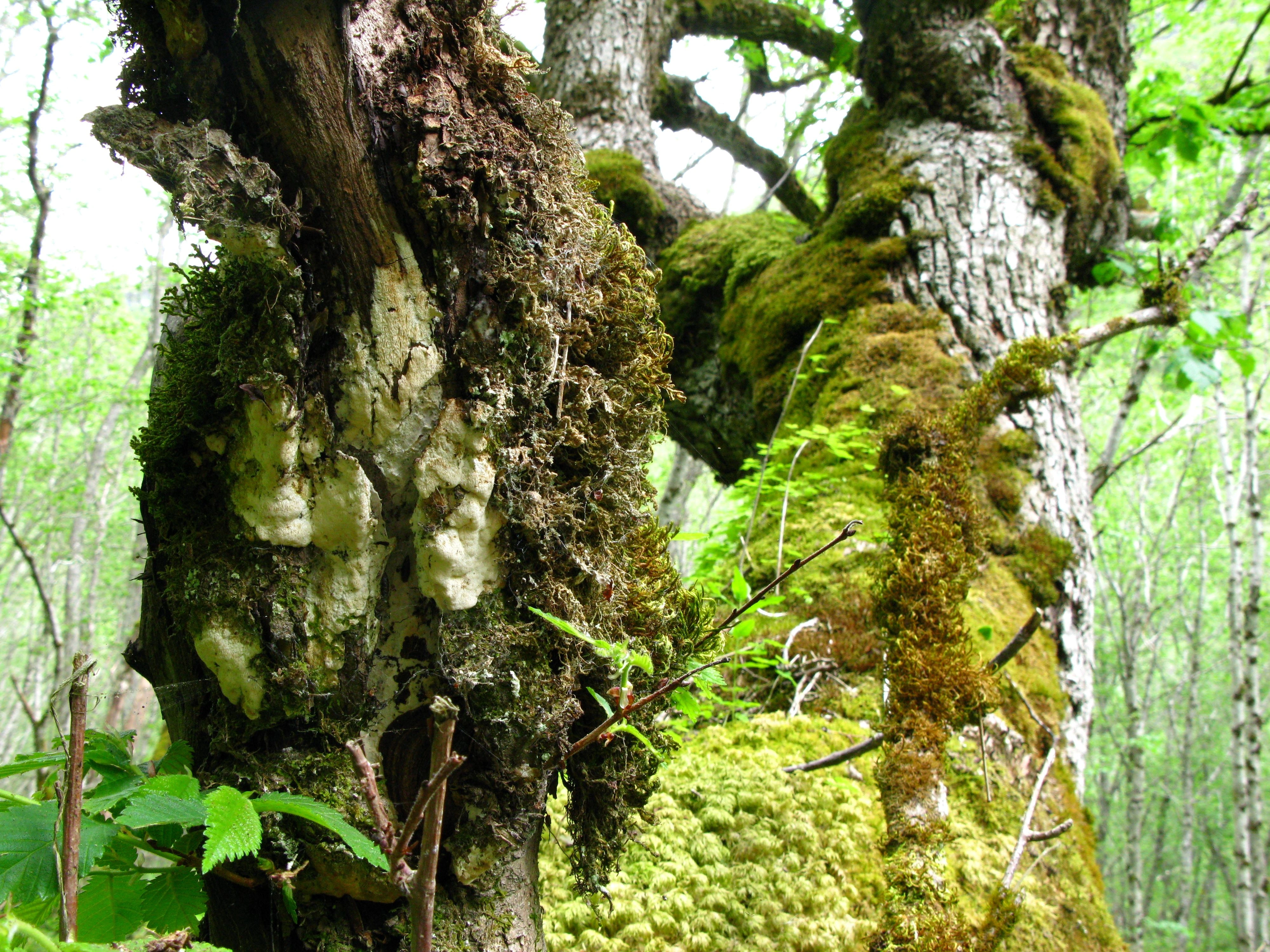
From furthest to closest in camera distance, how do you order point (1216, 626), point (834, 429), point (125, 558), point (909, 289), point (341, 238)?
point (1216, 626) → point (125, 558) → point (909, 289) → point (834, 429) → point (341, 238)

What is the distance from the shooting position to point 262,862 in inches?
40.6

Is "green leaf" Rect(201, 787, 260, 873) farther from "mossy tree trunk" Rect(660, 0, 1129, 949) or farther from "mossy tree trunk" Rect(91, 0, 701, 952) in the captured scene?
"mossy tree trunk" Rect(660, 0, 1129, 949)

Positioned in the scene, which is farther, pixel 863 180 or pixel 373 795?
pixel 863 180

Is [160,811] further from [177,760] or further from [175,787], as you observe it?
[177,760]

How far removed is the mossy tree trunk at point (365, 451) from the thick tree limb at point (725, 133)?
15.3 ft

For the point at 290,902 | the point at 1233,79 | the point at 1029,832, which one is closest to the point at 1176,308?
the point at 1029,832

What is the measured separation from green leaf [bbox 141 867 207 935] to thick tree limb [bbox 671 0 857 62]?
19.3 ft

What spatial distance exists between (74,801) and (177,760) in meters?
0.36

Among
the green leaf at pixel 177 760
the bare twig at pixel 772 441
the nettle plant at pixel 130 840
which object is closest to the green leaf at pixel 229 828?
the nettle plant at pixel 130 840

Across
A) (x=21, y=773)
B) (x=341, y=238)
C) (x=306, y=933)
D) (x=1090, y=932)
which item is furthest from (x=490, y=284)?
(x=1090, y=932)

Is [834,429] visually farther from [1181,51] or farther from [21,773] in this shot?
[1181,51]

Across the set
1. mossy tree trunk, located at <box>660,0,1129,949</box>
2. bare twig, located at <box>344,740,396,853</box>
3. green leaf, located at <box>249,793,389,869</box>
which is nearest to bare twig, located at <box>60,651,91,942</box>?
green leaf, located at <box>249,793,389,869</box>

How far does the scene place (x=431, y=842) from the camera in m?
0.71

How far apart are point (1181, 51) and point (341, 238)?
50.8 ft
